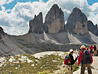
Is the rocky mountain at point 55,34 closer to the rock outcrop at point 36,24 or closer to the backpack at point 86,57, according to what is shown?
the rock outcrop at point 36,24

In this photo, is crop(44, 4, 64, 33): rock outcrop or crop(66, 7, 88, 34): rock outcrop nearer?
crop(44, 4, 64, 33): rock outcrop

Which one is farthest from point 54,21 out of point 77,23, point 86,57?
point 86,57

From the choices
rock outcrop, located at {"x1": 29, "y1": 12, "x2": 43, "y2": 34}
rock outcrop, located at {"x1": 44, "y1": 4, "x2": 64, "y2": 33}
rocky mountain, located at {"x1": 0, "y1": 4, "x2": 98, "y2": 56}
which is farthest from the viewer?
rock outcrop, located at {"x1": 44, "y1": 4, "x2": 64, "y2": 33}

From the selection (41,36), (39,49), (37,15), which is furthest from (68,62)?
(37,15)

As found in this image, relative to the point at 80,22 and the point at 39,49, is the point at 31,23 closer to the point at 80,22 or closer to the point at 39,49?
the point at 39,49

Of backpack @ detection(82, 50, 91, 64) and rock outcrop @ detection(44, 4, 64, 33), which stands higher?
rock outcrop @ detection(44, 4, 64, 33)

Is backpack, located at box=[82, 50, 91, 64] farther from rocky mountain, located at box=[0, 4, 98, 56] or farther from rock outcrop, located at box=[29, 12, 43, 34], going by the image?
rock outcrop, located at box=[29, 12, 43, 34]

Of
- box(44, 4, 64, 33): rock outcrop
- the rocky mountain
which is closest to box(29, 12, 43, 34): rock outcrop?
the rocky mountain

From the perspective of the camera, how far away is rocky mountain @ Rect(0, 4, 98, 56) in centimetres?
11949

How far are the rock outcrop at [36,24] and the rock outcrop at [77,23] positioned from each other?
49.3 m

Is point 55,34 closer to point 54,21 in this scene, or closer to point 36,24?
point 54,21

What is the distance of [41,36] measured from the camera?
5487 inches

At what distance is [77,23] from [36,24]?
61303 millimetres

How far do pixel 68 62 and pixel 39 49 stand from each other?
341 feet
